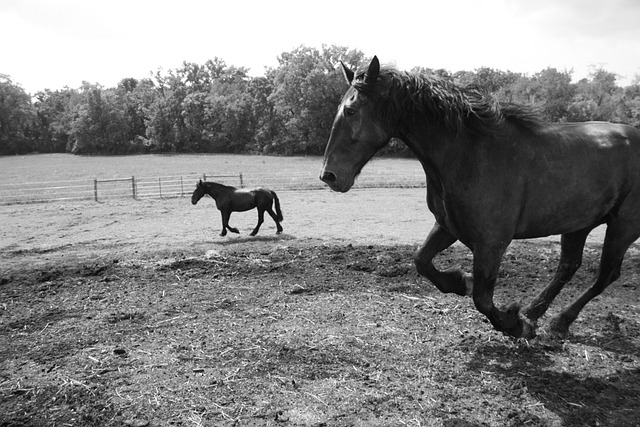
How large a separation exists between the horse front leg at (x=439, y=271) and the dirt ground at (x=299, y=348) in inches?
23.9

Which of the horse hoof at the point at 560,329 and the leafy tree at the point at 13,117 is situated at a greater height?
the leafy tree at the point at 13,117

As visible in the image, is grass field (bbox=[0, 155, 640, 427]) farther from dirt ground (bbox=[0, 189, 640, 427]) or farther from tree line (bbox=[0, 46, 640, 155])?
tree line (bbox=[0, 46, 640, 155])

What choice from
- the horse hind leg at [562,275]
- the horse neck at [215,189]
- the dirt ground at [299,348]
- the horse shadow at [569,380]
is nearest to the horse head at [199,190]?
the horse neck at [215,189]

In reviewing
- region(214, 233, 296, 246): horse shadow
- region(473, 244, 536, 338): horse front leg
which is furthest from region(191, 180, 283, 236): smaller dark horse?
region(473, 244, 536, 338): horse front leg

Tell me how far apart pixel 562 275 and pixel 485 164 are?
1.99 m

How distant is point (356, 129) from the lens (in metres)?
3.37

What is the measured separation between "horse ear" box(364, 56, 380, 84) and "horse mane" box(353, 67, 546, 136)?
3 cm

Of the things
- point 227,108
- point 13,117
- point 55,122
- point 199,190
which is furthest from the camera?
point 55,122

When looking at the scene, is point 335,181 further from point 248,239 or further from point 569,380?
point 248,239

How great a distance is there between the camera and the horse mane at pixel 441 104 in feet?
11.3

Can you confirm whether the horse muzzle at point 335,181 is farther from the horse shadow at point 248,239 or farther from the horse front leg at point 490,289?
the horse shadow at point 248,239

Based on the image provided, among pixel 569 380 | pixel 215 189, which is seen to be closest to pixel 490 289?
pixel 569 380

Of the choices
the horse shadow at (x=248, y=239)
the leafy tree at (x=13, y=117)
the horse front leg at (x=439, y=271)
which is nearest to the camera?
the horse front leg at (x=439, y=271)

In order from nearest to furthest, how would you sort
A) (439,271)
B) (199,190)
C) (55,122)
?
(439,271) < (199,190) < (55,122)
